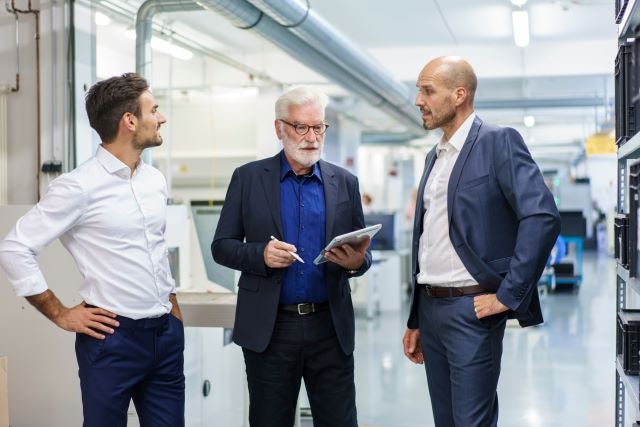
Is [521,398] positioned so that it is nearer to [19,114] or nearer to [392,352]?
[392,352]

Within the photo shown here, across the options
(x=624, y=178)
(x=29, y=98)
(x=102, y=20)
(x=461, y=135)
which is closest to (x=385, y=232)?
(x=102, y=20)

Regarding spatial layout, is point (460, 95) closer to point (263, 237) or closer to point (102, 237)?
point (263, 237)

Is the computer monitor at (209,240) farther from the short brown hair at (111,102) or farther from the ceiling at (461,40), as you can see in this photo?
the ceiling at (461,40)

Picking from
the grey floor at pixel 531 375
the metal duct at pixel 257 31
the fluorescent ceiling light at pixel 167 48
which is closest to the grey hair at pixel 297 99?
the metal duct at pixel 257 31

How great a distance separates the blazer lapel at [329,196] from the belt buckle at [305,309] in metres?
0.22

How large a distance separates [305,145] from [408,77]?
25.5 ft

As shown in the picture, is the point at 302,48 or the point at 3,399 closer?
the point at 3,399

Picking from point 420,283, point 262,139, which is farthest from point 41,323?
point 262,139

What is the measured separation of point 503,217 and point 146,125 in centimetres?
114

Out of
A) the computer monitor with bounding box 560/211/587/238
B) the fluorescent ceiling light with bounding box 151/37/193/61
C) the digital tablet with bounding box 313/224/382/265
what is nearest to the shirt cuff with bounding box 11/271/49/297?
the digital tablet with bounding box 313/224/382/265

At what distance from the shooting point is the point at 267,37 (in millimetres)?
5641

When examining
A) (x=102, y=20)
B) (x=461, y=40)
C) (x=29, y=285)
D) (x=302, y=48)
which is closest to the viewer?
(x=29, y=285)

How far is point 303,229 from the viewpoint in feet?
8.40

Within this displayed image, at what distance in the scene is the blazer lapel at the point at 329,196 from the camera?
255cm
